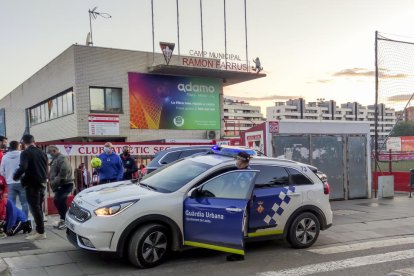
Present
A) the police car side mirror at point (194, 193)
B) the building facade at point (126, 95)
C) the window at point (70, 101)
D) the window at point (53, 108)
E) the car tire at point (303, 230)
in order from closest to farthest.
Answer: the police car side mirror at point (194, 193) < the car tire at point (303, 230) < the building facade at point (126, 95) < the window at point (70, 101) < the window at point (53, 108)

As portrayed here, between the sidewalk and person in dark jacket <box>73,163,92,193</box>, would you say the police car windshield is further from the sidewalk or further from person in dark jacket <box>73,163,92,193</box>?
person in dark jacket <box>73,163,92,193</box>

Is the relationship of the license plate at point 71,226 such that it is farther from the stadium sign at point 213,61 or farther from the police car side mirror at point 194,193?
the stadium sign at point 213,61

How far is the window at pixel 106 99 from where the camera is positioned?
2414 cm

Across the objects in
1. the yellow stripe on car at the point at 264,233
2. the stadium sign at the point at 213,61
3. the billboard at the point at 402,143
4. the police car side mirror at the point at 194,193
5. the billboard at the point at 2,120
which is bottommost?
the billboard at the point at 402,143

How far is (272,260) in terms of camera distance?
7.05 metres

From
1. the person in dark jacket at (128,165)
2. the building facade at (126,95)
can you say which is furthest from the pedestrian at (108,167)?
the building facade at (126,95)

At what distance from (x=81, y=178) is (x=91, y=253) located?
212 inches

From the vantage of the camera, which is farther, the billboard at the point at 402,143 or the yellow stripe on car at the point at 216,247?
the billboard at the point at 402,143

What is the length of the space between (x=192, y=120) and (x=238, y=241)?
69.8ft

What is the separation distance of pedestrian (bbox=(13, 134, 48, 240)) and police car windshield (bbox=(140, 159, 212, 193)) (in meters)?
1.98

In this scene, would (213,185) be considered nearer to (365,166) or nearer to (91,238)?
(91,238)

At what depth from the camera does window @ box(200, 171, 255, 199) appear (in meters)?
6.72

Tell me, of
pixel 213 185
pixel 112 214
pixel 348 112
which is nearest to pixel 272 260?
pixel 213 185

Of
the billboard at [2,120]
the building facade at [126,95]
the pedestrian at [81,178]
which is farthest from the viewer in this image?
the billboard at [2,120]
